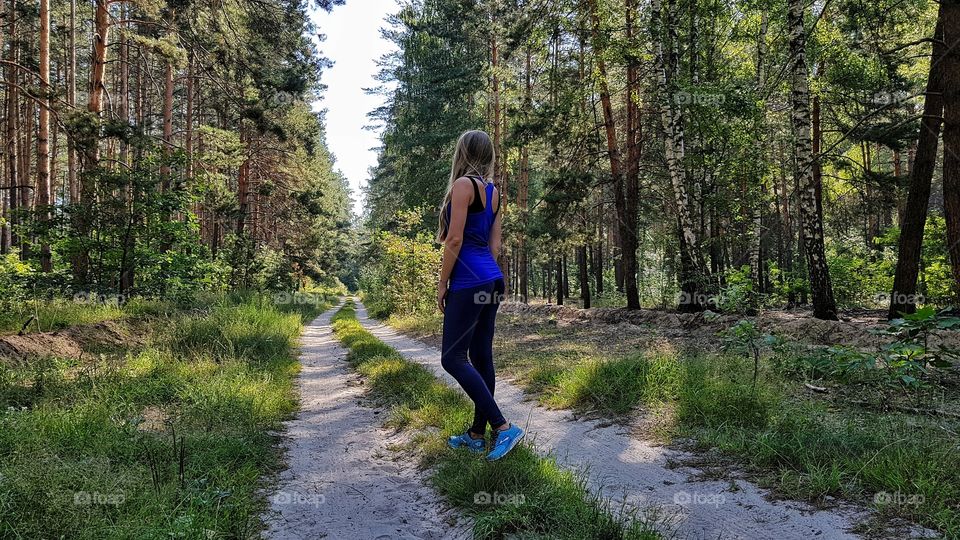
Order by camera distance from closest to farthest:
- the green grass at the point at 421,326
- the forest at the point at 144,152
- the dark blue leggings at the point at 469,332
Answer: the dark blue leggings at the point at 469,332 → the forest at the point at 144,152 → the green grass at the point at 421,326

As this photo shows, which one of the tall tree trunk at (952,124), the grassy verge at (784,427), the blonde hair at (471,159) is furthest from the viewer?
the tall tree trunk at (952,124)

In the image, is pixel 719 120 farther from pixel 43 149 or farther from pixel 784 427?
pixel 43 149

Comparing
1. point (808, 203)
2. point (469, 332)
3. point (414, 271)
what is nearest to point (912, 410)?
point (469, 332)

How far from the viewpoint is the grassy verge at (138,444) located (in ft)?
6.81

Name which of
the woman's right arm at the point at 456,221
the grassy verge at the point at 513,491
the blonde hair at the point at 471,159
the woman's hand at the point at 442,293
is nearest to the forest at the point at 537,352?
the grassy verge at the point at 513,491

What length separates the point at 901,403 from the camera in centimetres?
391

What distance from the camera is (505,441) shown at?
294 centimetres

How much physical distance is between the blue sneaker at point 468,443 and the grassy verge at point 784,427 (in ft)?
5.05

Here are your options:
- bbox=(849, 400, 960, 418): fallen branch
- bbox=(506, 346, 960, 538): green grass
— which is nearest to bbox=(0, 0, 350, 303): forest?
bbox=(506, 346, 960, 538): green grass

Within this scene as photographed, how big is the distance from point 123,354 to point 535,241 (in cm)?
1141

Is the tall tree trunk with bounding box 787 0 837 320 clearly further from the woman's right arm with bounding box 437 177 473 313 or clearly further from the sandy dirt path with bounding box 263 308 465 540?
the sandy dirt path with bounding box 263 308 465 540

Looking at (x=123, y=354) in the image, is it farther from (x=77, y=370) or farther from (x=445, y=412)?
(x=445, y=412)

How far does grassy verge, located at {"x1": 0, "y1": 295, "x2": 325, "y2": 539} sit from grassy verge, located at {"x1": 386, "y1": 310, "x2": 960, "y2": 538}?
2.86 metres

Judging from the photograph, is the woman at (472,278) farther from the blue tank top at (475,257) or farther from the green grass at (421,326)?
the green grass at (421,326)
